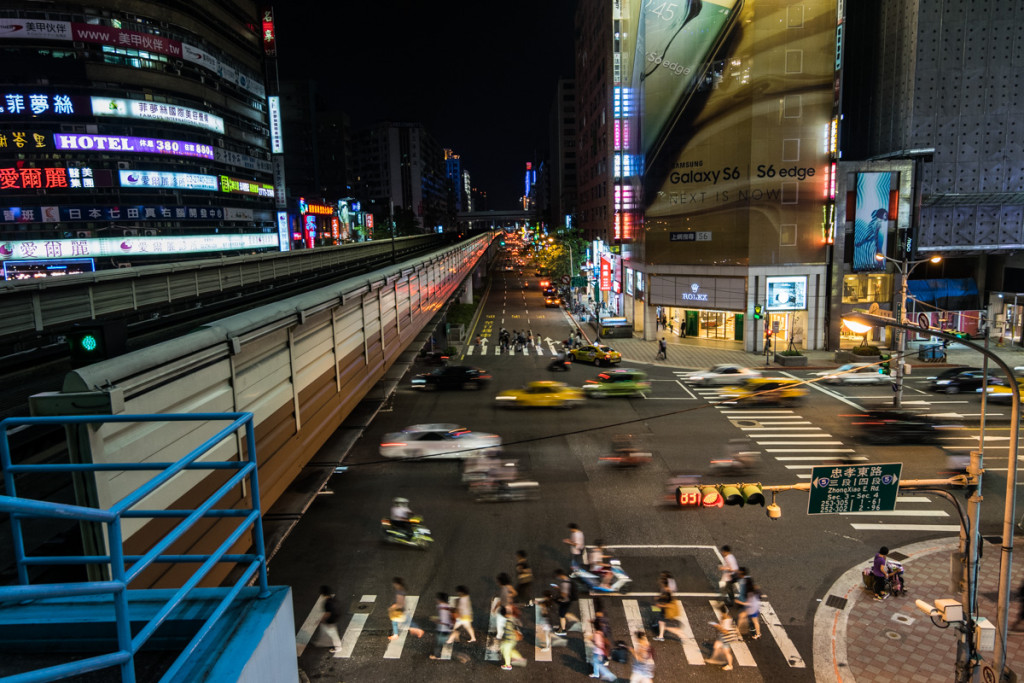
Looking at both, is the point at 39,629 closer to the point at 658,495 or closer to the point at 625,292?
the point at 658,495

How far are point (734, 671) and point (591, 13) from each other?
97267 mm

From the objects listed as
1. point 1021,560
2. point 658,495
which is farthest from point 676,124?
point 1021,560

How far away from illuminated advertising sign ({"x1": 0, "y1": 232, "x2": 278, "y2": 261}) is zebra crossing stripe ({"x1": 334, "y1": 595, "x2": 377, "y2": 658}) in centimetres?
4740

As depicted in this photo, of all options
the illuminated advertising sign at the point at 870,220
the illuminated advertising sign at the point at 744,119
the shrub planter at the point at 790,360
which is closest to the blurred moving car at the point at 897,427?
the shrub planter at the point at 790,360

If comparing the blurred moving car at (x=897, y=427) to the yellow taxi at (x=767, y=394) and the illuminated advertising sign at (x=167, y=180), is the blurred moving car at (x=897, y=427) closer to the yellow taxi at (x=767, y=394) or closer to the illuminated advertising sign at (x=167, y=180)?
the yellow taxi at (x=767, y=394)

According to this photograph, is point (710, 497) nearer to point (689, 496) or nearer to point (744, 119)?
point (689, 496)

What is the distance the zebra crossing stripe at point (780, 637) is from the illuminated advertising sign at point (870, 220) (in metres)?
39.5

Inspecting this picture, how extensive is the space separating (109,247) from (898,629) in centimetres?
6011

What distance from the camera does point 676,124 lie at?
157 ft

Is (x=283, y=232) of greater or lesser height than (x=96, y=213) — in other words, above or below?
below

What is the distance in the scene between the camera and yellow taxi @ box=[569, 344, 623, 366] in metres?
41.3

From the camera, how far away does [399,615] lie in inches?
512

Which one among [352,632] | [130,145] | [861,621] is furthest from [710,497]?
[130,145]

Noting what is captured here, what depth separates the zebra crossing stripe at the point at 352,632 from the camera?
40.5 feet
